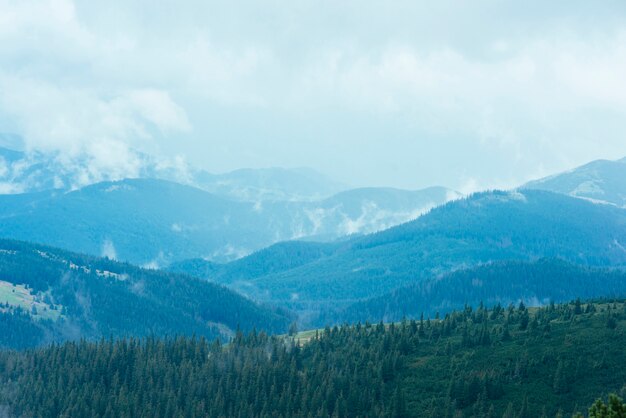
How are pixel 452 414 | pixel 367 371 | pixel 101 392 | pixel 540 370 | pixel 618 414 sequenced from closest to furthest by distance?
pixel 618 414
pixel 452 414
pixel 540 370
pixel 367 371
pixel 101 392

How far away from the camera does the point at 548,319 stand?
19662 cm

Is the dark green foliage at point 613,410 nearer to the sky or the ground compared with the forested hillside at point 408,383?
nearer to the ground

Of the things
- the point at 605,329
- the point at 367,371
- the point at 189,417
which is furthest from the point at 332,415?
the point at 605,329

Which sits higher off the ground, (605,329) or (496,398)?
(605,329)

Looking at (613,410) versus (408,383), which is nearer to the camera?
(613,410)

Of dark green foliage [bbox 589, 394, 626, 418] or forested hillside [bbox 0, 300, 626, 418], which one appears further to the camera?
forested hillside [bbox 0, 300, 626, 418]

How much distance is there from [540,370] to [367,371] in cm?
3870

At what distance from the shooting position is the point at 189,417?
569 ft

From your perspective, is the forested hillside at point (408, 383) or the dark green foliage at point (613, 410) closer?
the dark green foliage at point (613, 410)

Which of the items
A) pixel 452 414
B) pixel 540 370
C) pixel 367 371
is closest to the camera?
pixel 452 414

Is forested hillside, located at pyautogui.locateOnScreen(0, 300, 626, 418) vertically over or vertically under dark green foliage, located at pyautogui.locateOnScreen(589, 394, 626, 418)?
over

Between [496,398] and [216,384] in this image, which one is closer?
[496,398]

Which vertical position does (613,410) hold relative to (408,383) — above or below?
below

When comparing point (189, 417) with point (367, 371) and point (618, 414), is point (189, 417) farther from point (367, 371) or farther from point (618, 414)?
point (618, 414)
